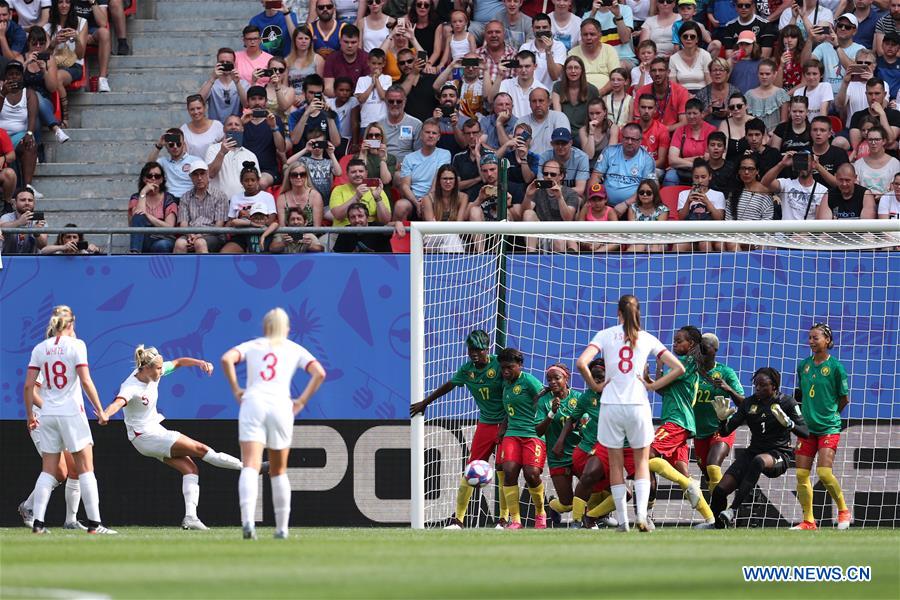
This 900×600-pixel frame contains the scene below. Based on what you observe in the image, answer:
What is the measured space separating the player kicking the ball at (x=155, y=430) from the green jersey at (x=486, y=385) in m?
2.67

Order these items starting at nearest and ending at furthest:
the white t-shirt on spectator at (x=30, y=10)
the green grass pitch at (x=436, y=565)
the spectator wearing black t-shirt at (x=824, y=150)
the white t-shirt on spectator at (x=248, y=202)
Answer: the green grass pitch at (x=436, y=565)
the spectator wearing black t-shirt at (x=824, y=150)
the white t-shirt on spectator at (x=248, y=202)
the white t-shirt on spectator at (x=30, y=10)

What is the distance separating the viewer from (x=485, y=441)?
1719 cm

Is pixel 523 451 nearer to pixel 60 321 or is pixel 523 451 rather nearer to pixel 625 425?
pixel 625 425

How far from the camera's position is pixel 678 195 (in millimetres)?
19062

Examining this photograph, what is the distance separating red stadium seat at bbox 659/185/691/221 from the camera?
750 inches

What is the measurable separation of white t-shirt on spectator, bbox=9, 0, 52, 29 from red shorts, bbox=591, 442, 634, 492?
39.0 feet

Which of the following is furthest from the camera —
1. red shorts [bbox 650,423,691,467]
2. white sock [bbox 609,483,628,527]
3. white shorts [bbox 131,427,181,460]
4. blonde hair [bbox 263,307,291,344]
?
white shorts [bbox 131,427,181,460]

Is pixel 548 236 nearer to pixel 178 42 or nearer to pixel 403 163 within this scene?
pixel 403 163

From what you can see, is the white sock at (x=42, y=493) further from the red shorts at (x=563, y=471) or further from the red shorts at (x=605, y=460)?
the red shorts at (x=563, y=471)

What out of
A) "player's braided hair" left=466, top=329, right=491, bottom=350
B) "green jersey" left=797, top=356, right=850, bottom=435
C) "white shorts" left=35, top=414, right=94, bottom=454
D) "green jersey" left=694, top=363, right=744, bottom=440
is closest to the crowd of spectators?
"player's braided hair" left=466, top=329, right=491, bottom=350

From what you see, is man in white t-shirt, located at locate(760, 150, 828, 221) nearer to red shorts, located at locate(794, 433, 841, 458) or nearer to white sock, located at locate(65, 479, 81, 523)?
red shorts, located at locate(794, 433, 841, 458)

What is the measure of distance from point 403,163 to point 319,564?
993 cm

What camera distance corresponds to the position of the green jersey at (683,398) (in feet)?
52.7

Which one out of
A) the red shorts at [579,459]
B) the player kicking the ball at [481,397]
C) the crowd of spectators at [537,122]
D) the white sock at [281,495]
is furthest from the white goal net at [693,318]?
the white sock at [281,495]
